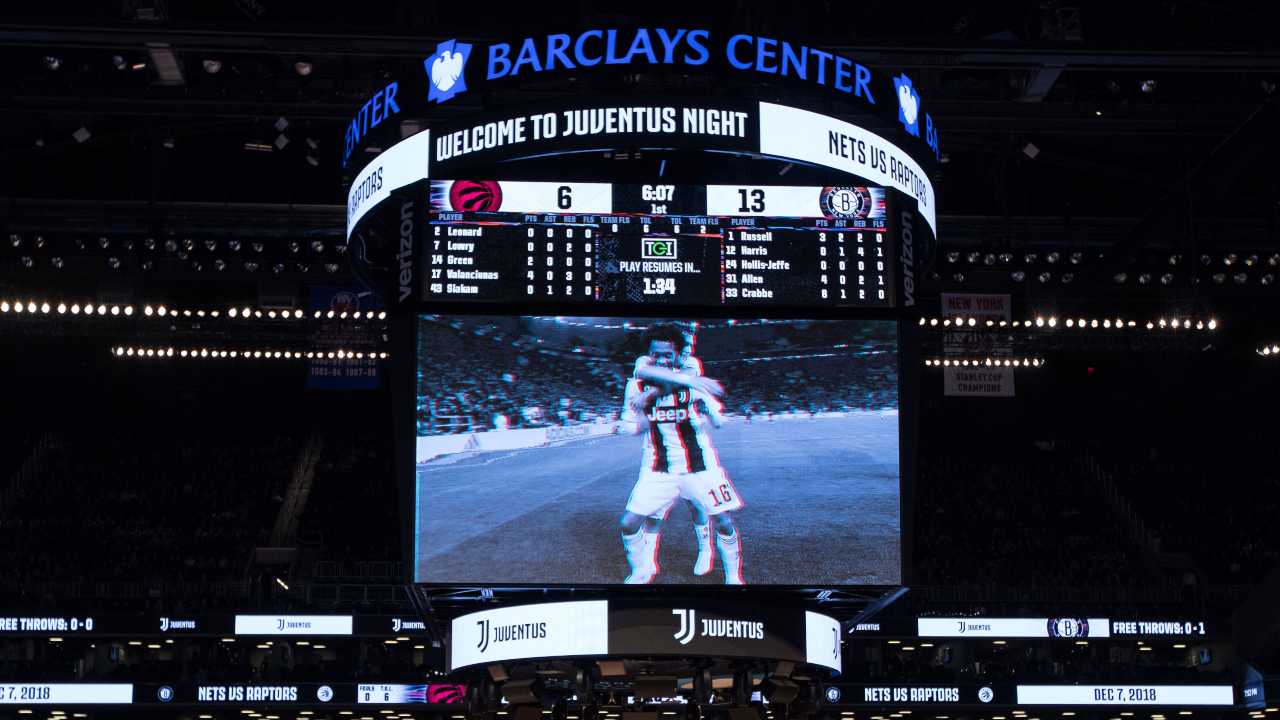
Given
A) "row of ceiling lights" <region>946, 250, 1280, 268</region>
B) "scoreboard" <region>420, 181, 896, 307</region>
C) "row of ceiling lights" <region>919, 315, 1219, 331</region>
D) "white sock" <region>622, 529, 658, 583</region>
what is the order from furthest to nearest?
"row of ceiling lights" <region>946, 250, 1280, 268</region>
"row of ceiling lights" <region>919, 315, 1219, 331</region>
"scoreboard" <region>420, 181, 896, 307</region>
"white sock" <region>622, 529, 658, 583</region>

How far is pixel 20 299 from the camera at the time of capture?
2664 cm

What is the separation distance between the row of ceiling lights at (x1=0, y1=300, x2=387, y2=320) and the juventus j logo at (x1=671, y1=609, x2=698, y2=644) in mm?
14712

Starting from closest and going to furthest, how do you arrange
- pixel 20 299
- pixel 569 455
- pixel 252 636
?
pixel 569 455
pixel 20 299
pixel 252 636

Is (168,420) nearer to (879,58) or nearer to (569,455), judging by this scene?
(879,58)

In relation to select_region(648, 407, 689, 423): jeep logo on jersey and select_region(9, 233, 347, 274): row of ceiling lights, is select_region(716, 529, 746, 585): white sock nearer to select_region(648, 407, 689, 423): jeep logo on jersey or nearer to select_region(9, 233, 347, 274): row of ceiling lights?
select_region(648, 407, 689, 423): jeep logo on jersey

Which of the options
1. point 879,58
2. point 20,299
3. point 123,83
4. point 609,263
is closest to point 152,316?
point 20,299

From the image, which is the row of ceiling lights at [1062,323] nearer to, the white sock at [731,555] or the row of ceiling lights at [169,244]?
the row of ceiling lights at [169,244]

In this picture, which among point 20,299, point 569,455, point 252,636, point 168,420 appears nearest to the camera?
point 569,455

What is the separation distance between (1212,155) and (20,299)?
62.6ft

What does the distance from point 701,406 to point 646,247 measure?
1.48 meters

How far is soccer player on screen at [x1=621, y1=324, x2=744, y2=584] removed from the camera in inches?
523

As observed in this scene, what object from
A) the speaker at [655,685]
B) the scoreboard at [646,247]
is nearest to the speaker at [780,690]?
the speaker at [655,685]

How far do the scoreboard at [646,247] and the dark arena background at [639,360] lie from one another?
0.04 metres

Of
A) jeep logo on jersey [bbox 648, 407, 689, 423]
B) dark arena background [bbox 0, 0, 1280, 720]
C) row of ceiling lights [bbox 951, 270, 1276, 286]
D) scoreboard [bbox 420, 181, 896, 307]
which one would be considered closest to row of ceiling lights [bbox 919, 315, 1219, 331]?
dark arena background [bbox 0, 0, 1280, 720]
